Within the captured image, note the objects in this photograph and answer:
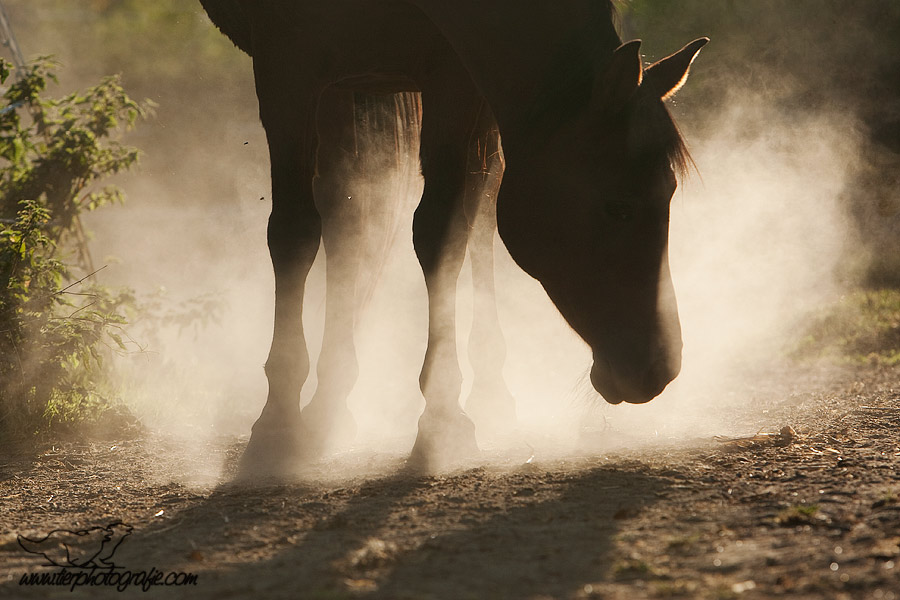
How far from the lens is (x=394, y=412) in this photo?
443 centimetres

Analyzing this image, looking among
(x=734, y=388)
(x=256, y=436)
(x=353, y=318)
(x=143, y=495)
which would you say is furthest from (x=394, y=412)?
(x=734, y=388)

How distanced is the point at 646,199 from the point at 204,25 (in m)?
14.4

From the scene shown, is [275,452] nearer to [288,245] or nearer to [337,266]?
[288,245]

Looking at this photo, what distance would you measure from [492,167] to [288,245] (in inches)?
37.4

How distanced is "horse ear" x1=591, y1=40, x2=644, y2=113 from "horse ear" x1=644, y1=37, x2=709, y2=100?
52mm

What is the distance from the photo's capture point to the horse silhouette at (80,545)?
213 centimetres

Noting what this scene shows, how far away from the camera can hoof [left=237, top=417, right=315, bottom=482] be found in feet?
10.3

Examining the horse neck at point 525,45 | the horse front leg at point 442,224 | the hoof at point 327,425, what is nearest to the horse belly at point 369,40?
the horse front leg at point 442,224

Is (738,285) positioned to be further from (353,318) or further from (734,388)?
(353,318)

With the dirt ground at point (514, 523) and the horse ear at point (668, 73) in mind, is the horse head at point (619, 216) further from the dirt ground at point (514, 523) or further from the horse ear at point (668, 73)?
the dirt ground at point (514, 523)

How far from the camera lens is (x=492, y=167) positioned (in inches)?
153
